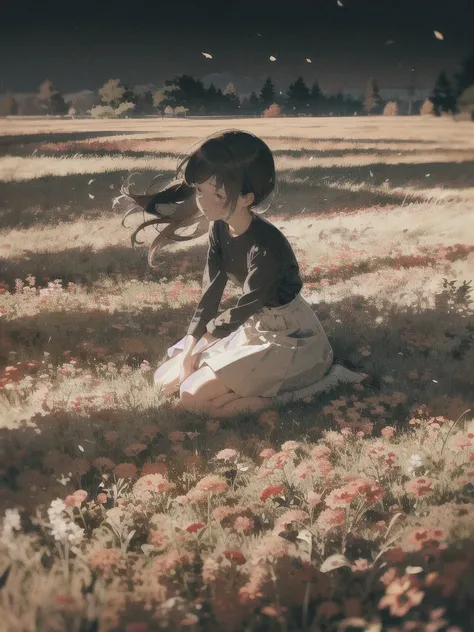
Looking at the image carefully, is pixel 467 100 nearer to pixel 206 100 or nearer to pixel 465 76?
pixel 465 76

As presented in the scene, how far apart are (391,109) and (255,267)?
5645 millimetres

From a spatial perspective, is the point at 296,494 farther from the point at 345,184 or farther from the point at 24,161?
the point at 345,184

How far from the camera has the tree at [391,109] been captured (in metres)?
7.91

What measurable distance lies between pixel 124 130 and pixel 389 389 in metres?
5.30

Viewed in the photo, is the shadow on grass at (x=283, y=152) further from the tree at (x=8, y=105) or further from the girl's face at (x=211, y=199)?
the girl's face at (x=211, y=199)

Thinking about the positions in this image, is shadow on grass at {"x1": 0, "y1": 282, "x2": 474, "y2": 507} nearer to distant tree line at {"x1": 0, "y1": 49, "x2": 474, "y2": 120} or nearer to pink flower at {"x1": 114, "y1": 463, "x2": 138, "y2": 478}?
pink flower at {"x1": 114, "y1": 463, "x2": 138, "y2": 478}

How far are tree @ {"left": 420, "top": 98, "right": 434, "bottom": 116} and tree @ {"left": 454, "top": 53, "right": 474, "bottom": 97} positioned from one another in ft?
1.06

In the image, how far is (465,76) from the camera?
6.63 metres

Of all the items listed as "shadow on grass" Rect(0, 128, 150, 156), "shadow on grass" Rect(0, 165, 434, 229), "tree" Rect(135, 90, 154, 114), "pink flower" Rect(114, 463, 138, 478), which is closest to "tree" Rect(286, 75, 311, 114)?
"tree" Rect(135, 90, 154, 114)

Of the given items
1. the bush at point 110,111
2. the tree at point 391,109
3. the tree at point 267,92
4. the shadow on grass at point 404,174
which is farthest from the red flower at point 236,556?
the shadow on grass at point 404,174

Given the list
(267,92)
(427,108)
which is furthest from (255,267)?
(427,108)

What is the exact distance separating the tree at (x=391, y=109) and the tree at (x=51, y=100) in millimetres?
4220

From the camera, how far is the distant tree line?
6230 mm

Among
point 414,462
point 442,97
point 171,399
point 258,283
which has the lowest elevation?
point 171,399
